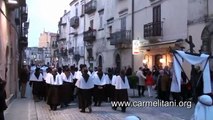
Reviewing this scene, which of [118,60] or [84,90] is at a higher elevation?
[118,60]

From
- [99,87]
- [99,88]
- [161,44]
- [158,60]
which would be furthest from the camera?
[158,60]

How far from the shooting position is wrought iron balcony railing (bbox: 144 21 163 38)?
89.4 ft

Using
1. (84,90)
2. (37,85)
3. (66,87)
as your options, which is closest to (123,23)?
(37,85)

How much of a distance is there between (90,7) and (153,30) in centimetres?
2093

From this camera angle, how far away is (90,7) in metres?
48.0

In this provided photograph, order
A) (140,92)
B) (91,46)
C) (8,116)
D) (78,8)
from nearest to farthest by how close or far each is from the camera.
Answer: (8,116) → (140,92) → (91,46) → (78,8)

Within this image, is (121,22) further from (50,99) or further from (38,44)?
(38,44)

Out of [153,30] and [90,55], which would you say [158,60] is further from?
[90,55]

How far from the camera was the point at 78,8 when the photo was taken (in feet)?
192

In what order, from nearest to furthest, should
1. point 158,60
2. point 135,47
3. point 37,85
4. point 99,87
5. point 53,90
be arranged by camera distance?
point 53,90 < point 99,87 < point 37,85 < point 158,60 < point 135,47

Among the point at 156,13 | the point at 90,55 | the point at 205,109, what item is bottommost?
the point at 205,109

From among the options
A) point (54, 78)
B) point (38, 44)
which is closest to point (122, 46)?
point (54, 78)

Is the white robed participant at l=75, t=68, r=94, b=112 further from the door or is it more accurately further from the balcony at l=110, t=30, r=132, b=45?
the balcony at l=110, t=30, r=132, b=45

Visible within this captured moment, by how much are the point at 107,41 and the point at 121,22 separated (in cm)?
531
